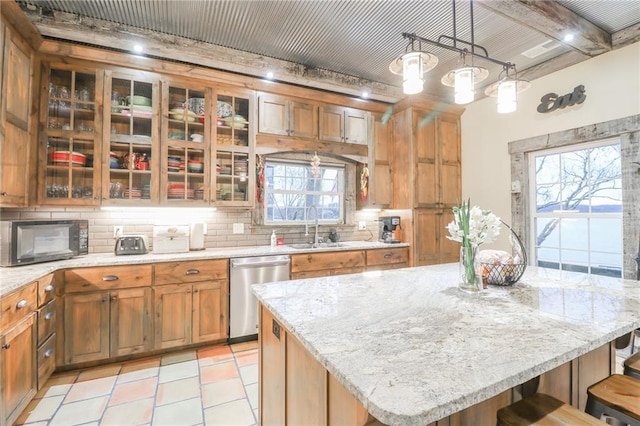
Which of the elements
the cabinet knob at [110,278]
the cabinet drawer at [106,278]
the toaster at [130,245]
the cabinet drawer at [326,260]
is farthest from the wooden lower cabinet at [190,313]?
the cabinet drawer at [326,260]

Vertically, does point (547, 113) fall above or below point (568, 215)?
above

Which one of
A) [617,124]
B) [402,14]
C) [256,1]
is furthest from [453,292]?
[617,124]

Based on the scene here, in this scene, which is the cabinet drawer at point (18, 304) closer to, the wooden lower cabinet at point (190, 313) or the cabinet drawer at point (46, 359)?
the cabinet drawer at point (46, 359)

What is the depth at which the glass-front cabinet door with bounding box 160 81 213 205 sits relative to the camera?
3018mm

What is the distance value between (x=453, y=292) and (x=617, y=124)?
2.79 m

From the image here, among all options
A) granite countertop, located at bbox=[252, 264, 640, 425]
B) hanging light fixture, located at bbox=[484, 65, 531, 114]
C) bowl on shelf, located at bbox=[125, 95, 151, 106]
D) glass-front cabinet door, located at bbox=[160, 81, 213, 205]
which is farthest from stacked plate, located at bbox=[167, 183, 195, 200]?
hanging light fixture, located at bbox=[484, 65, 531, 114]

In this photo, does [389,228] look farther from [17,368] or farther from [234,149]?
[17,368]

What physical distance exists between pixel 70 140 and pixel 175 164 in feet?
2.85

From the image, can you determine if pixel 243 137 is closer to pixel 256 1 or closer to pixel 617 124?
pixel 256 1

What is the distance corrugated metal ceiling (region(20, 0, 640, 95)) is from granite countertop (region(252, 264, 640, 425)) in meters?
2.24

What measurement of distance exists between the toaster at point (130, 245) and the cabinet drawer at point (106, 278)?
0.32 meters

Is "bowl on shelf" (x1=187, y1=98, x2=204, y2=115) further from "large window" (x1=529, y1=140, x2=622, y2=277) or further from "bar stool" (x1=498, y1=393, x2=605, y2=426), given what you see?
"large window" (x1=529, y1=140, x2=622, y2=277)

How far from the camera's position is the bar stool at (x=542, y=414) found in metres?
0.93

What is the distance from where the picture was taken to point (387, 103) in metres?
4.22
